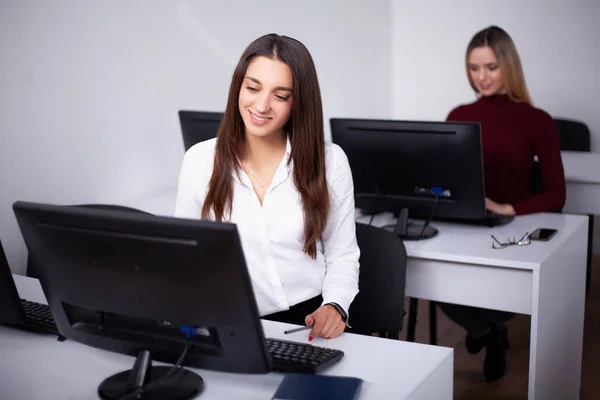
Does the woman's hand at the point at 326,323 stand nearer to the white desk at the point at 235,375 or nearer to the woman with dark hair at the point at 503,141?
the white desk at the point at 235,375

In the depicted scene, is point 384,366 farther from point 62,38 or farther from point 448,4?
point 448,4

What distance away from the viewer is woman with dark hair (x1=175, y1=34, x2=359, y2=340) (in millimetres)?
1878

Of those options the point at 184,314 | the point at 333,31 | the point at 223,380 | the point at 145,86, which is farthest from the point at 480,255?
the point at 333,31

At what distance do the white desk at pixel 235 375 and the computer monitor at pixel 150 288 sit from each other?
7 cm

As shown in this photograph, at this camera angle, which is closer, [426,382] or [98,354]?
[426,382]

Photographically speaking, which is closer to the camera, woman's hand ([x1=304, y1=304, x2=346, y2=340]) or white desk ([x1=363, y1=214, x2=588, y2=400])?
woman's hand ([x1=304, y1=304, x2=346, y2=340])

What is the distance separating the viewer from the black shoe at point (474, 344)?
3062 mm

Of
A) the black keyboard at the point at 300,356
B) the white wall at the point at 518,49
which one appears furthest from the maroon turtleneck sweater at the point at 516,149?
the white wall at the point at 518,49

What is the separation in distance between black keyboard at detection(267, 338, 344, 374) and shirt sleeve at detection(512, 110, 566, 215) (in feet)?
4.92

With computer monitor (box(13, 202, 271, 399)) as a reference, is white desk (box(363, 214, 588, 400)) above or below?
below

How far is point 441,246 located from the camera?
96.3 inches

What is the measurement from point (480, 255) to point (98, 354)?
121 centimetres

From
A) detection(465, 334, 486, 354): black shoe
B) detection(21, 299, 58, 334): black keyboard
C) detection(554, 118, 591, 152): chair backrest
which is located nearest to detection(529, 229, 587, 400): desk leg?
detection(465, 334, 486, 354): black shoe

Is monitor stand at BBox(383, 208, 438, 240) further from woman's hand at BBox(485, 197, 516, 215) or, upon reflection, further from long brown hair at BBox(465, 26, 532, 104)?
long brown hair at BBox(465, 26, 532, 104)
